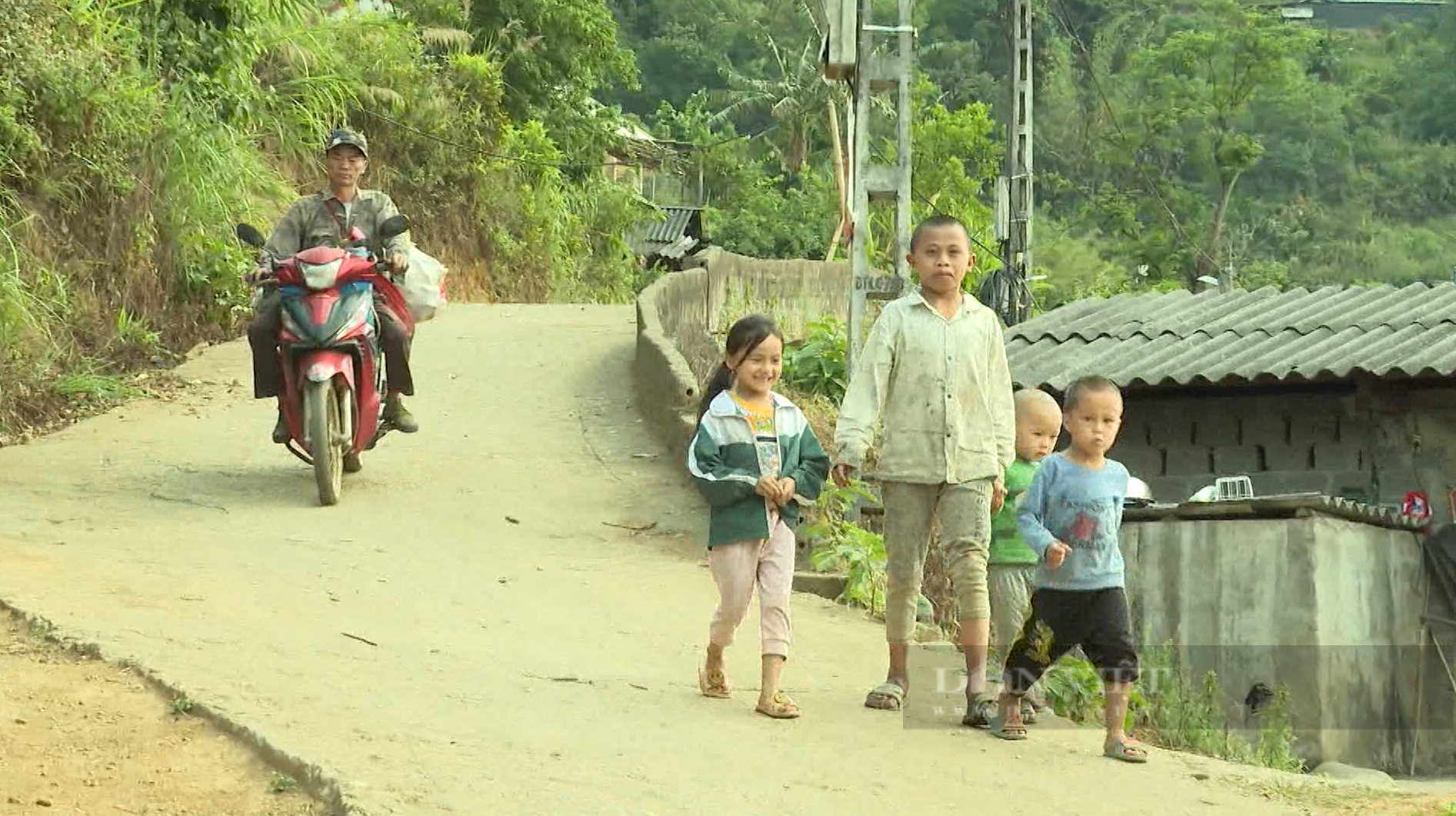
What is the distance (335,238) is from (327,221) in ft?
0.37

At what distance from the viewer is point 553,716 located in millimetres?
6418

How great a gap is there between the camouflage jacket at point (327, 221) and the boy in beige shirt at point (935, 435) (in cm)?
422

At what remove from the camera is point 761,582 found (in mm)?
6922

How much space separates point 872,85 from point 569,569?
Result: 5.64 meters

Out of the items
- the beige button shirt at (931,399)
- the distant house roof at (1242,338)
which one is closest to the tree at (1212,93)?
the distant house roof at (1242,338)

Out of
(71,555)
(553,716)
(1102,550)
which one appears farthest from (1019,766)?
(71,555)

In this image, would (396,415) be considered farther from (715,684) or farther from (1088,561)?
(1088,561)

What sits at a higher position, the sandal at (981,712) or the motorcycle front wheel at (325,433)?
the motorcycle front wheel at (325,433)

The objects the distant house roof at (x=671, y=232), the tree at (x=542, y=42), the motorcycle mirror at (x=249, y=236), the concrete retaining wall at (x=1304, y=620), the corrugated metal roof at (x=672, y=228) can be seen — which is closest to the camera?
the motorcycle mirror at (x=249, y=236)

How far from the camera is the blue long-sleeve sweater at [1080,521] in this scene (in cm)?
658

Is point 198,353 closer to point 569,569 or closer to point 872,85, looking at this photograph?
point 872,85

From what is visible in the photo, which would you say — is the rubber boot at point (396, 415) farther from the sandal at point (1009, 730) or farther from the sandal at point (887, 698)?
the sandal at point (1009, 730)

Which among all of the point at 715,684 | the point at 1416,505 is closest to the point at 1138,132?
the point at 1416,505

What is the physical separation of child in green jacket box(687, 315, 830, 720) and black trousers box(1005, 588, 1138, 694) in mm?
828
